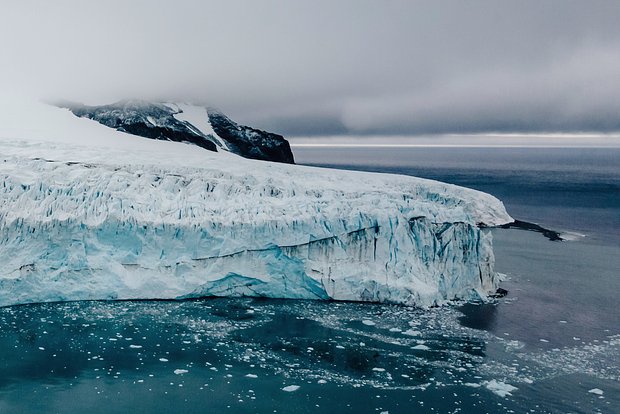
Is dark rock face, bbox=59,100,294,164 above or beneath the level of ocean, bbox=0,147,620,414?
above

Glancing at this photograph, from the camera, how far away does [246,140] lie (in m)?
34.3

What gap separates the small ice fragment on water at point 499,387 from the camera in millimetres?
9930

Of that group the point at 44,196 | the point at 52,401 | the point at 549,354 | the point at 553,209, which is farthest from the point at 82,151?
the point at 553,209

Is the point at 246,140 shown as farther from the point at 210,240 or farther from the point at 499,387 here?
the point at 499,387

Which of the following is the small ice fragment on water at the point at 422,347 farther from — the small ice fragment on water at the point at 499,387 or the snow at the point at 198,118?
the snow at the point at 198,118

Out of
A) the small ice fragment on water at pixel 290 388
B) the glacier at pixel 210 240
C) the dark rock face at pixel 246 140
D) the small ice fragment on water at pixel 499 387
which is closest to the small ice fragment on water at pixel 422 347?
the small ice fragment on water at pixel 499 387

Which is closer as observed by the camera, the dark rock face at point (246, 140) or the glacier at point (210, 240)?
the glacier at point (210, 240)

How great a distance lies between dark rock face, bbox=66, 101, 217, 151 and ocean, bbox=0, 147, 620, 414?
14.8 meters

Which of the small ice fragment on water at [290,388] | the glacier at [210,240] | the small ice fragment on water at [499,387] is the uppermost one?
the glacier at [210,240]

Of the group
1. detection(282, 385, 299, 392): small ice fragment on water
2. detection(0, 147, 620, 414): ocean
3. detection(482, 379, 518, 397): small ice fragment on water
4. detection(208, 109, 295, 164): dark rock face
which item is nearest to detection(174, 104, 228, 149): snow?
detection(208, 109, 295, 164): dark rock face

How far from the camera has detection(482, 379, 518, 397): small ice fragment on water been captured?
9930 mm

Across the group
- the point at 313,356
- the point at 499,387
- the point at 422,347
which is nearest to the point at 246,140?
the point at 313,356

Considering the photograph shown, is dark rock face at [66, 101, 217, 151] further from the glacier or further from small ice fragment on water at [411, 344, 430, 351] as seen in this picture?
small ice fragment on water at [411, 344, 430, 351]

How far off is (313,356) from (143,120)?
1936cm
